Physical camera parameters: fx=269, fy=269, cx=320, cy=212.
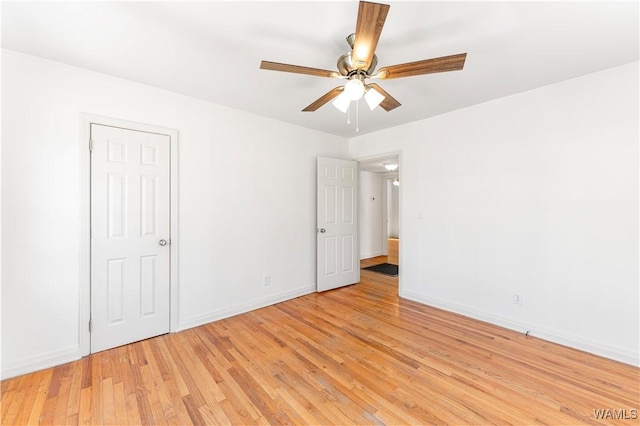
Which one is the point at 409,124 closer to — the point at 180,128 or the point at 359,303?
the point at 359,303

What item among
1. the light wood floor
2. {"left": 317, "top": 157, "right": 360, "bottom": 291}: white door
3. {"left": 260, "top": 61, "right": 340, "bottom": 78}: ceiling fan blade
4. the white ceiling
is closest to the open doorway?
{"left": 317, "top": 157, "right": 360, "bottom": 291}: white door

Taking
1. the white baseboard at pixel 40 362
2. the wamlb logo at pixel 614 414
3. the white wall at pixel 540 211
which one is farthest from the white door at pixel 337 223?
the wamlb logo at pixel 614 414

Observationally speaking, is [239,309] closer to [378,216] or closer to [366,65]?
[366,65]

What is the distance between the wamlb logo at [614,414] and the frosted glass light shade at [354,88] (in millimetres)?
2535

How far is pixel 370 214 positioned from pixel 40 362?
6.01 metres

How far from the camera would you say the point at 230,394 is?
1.86 metres

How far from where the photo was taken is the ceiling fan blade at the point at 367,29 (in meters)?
1.24

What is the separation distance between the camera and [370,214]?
6875 mm

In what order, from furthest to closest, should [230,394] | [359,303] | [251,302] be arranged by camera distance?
[359,303]
[251,302]
[230,394]

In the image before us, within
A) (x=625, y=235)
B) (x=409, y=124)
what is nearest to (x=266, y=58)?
(x=409, y=124)

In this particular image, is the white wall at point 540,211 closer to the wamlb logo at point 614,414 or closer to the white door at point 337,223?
the wamlb logo at point 614,414

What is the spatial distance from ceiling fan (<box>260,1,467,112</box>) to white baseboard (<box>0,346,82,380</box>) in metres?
2.79

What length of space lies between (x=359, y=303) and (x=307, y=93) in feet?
8.76

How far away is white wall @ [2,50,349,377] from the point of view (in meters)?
2.08
